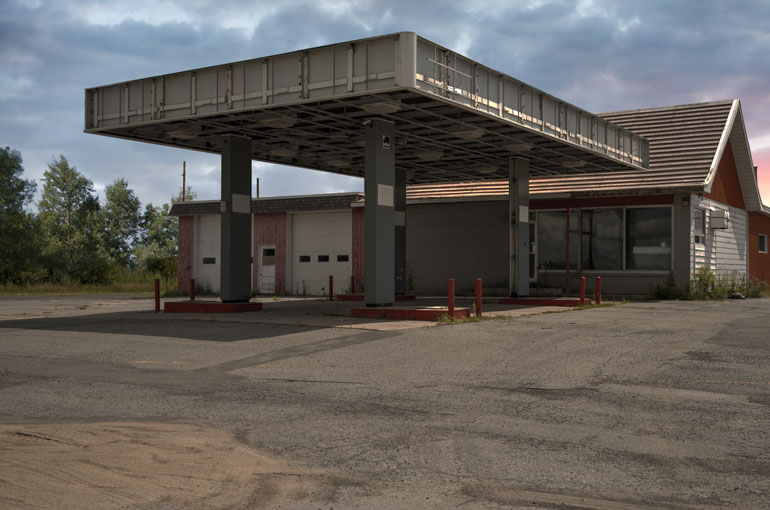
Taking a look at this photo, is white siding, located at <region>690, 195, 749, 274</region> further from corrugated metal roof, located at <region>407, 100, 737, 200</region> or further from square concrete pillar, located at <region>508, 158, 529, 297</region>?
square concrete pillar, located at <region>508, 158, 529, 297</region>

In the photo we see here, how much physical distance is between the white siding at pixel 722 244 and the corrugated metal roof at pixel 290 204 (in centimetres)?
1356

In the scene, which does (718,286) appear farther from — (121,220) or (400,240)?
(121,220)

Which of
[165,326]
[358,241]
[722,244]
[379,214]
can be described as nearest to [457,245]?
[358,241]

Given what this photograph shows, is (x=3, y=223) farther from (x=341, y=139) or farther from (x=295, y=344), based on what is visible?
(x=295, y=344)

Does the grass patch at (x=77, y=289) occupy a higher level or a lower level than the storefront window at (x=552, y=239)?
lower

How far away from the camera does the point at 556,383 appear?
9.13 metres

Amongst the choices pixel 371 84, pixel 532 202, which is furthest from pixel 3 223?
pixel 371 84

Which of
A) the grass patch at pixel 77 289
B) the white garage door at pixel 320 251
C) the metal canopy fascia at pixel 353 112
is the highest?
the metal canopy fascia at pixel 353 112

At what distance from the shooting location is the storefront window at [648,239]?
2658cm

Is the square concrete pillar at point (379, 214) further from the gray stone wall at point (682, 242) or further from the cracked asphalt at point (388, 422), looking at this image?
the gray stone wall at point (682, 242)

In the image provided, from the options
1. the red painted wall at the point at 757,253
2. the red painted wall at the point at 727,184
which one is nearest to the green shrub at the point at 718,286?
the red painted wall at the point at 757,253

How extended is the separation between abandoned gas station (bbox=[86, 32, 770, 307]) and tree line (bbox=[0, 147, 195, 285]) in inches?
623

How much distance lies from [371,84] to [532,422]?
10.4 meters

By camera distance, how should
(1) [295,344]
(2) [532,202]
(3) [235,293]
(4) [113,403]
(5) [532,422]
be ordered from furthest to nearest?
(2) [532,202] < (3) [235,293] < (1) [295,344] < (4) [113,403] < (5) [532,422]
